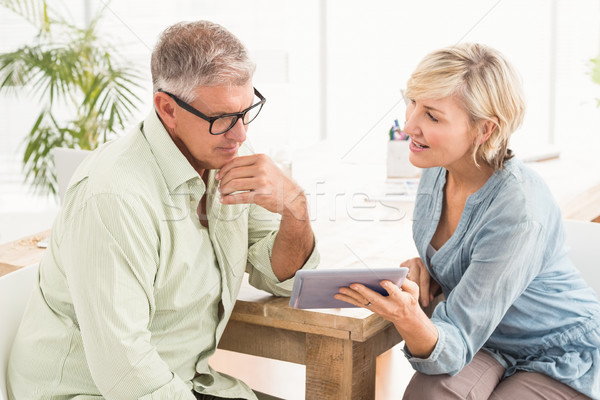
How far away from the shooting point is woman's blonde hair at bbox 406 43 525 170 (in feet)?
4.47

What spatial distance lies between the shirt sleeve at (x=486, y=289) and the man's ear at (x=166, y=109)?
23.8 inches

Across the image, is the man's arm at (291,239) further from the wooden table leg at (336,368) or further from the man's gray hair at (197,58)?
the man's gray hair at (197,58)

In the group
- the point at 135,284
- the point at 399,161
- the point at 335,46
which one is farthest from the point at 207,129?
the point at 335,46

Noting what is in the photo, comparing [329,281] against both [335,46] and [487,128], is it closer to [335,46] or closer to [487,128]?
[487,128]

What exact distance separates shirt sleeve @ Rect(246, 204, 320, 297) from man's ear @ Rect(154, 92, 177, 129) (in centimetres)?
29

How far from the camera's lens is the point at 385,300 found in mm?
1256

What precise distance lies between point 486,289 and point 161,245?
0.59 metres

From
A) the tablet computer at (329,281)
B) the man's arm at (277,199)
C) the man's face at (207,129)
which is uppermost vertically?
the man's face at (207,129)

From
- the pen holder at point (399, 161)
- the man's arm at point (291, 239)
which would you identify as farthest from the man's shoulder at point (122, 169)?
the pen holder at point (399, 161)

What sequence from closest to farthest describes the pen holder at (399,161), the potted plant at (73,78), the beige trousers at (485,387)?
the beige trousers at (485,387) → the pen holder at (399,161) → the potted plant at (73,78)

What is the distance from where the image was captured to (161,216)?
3.99 ft

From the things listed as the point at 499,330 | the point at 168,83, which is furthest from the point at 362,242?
the point at 168,83

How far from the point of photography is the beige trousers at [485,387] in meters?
1.35

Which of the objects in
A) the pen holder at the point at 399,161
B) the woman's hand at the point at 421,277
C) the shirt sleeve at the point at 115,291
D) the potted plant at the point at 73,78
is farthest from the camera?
the potted plant at the point at 73,78
